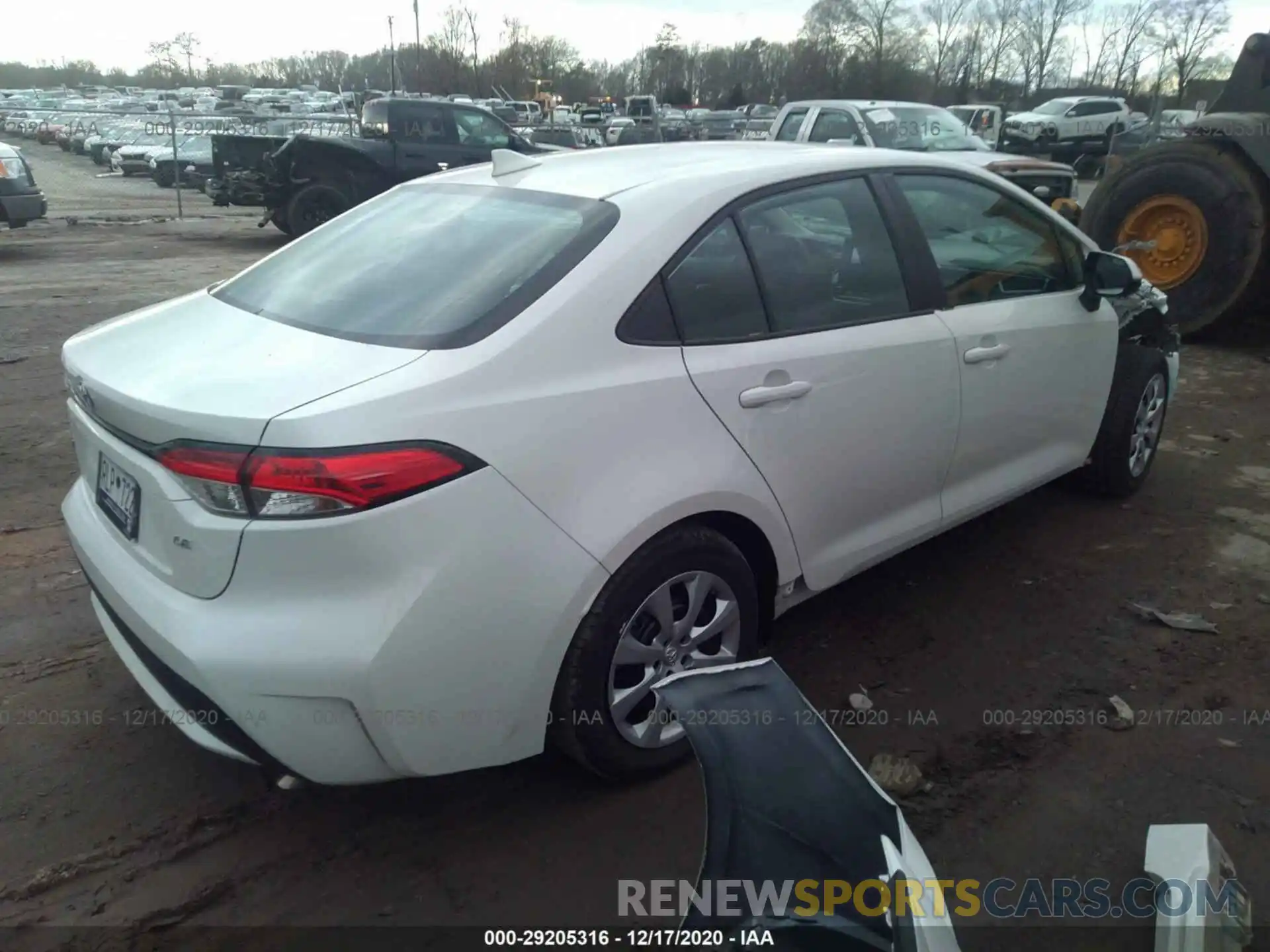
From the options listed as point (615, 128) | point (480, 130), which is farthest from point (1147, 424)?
point (615, 128)

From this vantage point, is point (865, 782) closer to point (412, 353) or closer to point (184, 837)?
point (412, 353)

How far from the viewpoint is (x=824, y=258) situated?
10.6ft

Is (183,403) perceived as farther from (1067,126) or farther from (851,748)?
(1067,126)

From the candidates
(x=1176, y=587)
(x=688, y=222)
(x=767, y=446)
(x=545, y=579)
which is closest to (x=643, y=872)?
(x=545, y=579)

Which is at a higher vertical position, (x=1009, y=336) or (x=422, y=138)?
(x=422, y=138)

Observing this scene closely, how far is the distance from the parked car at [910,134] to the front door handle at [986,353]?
8.13 meters

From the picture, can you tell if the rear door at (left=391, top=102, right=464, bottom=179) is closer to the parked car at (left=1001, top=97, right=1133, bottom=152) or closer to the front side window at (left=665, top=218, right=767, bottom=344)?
the front side window at (left=665, top=218, right=767, bottom=344)

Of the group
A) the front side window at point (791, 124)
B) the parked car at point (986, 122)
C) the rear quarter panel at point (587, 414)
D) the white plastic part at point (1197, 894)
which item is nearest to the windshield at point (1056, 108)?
the parked car at point (986, 122)

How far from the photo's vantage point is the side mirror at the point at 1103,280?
4.08m

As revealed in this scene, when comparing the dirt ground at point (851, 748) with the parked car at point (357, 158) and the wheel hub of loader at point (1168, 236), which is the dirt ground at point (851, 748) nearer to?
Result: the wheel hub of loader at point (1168, 236)

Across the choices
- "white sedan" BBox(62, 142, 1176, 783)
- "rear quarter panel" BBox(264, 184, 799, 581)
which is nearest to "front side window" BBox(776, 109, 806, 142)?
"white sedan" BBox(62, 142, 1176, 783)

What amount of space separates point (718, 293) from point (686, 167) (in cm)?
51

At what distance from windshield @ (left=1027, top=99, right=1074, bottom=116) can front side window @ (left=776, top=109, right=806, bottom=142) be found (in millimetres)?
25335

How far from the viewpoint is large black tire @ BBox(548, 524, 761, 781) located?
8.21 feet
